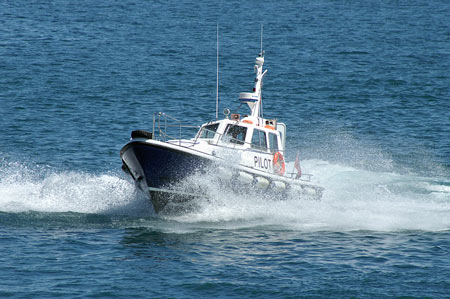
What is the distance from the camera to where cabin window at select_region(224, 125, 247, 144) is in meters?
20.2

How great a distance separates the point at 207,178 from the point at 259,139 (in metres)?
2.90

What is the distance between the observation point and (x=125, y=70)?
43.7 metres

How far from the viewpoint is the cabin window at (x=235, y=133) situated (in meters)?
20.2

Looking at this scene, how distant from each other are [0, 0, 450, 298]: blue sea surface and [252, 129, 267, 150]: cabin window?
6.20 feet

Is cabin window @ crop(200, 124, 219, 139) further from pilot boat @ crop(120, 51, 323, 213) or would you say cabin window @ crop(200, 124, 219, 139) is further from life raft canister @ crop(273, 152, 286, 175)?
life raft canister @ crop(273, 152, 286, 175)

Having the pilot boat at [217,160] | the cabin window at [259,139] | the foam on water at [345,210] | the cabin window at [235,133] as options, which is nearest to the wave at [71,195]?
the pilot boat at [217,160]

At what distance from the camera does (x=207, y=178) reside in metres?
18.7

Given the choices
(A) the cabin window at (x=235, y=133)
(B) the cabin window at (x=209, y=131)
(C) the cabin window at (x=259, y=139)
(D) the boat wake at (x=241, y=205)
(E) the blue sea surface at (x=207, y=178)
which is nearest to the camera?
(E) the blue sea surface at (x=207, y=178)

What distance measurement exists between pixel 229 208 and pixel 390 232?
4.77m

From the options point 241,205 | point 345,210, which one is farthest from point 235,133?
point 345,210

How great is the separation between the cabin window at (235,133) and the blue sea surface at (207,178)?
1.95m

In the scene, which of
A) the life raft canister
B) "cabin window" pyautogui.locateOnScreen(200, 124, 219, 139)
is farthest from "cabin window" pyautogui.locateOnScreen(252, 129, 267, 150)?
"cabin window" pyautogui.locateOnScreen(200, 124, 219, 139)

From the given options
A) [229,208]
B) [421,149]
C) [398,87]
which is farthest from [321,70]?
[229,208]

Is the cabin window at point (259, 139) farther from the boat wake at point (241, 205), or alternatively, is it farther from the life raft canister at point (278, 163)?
the boat wake at point (241, 205)
